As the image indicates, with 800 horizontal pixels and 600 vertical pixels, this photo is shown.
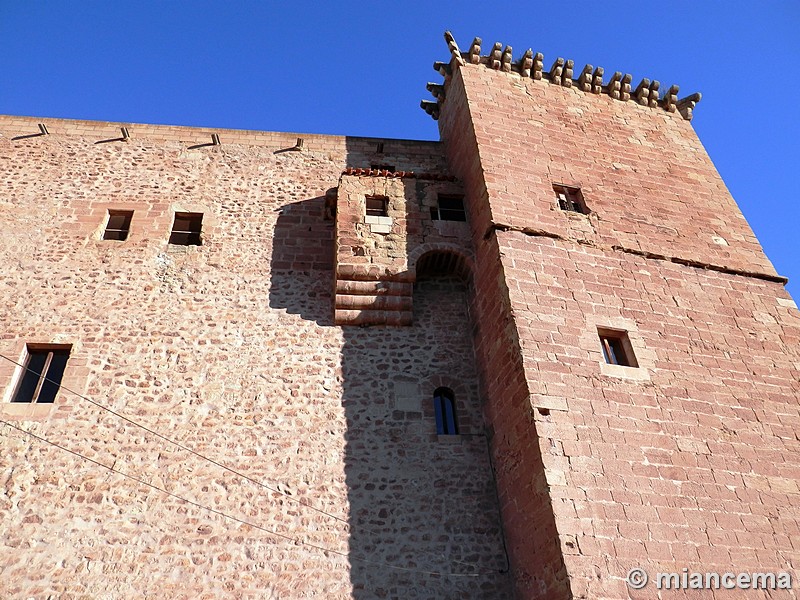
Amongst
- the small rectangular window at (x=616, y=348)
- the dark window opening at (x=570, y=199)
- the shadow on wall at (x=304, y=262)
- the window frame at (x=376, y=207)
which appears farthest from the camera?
the window frame at (x=376, y=207)

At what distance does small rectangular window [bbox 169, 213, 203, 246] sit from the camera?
32.5 feet

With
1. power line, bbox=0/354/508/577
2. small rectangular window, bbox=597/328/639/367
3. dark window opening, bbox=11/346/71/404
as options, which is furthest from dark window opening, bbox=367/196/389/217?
dark window opening, bbox=11/346/71/404

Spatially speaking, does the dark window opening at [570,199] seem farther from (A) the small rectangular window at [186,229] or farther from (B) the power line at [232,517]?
(A) the small rectangular window at [186,229]

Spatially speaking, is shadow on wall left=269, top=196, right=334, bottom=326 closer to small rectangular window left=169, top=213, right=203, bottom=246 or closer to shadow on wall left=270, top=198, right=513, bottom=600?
shadow on wall left=270, top=198, right=513, bottom=600

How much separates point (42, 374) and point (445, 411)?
5.37m

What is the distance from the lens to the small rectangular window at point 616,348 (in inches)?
305

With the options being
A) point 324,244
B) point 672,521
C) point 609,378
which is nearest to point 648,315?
point 609,378

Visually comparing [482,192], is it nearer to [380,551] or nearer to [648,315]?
[648,315]

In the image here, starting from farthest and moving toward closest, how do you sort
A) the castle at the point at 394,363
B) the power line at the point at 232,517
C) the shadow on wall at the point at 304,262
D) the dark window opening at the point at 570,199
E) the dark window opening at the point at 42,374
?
the dark window opening at the point at 570,199, the shadow on wall at the point at 304,262, the dark window opening at the point at 42,374, the power line at the point at 232,517, the castle at the point at 394,363

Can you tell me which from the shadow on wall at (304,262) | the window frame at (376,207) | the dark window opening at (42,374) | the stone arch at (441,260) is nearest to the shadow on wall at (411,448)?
the shadow on wall at (304,262)

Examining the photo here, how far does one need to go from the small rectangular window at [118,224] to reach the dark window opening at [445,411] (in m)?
5.62

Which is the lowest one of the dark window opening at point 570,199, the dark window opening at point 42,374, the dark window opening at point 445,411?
the dark window opening at point 445,411

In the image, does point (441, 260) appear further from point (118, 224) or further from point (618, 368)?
point (118, 224)

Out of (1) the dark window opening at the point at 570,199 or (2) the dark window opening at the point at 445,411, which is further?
(1) the dark window opening at the point at 570,199
